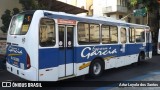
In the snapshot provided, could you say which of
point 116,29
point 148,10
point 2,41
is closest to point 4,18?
point 2,41

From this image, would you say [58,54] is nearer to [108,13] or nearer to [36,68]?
[36,68]

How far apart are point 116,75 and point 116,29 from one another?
7.24 ft

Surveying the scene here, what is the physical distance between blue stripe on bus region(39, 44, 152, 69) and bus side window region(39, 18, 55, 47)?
9.5 inches

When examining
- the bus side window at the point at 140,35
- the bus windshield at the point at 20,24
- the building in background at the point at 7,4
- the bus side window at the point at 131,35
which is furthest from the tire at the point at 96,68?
the building in background at the point at 7,4

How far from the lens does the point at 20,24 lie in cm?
915

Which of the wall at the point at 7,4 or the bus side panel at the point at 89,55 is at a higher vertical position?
the wall at the point at 7,4

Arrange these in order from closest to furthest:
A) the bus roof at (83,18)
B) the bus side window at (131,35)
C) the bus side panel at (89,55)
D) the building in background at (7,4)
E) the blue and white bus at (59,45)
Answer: the blue and white bus at (59,45) < the bus roof at (83,18) < the bus side panel at (89,55) < the bus side window at (131,35) < the building in background at (7,4)

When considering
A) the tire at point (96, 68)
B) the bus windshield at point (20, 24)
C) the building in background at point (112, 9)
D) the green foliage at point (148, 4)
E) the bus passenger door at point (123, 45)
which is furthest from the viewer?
the building in background at point (112, 9)

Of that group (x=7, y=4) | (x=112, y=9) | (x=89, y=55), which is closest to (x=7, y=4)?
(x=7, y=4)

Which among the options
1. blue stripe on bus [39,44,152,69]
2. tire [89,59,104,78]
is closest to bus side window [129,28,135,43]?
blue stripe on bus [39,44,152,69]

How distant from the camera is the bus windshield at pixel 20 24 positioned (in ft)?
28.4

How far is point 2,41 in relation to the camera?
50.6ft

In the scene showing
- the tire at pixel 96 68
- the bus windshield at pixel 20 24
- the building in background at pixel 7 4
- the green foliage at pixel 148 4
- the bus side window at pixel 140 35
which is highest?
the green foliage at pixel 148 4

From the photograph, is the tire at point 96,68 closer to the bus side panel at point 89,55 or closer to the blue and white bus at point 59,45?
the blue and white bus at point 59,45
